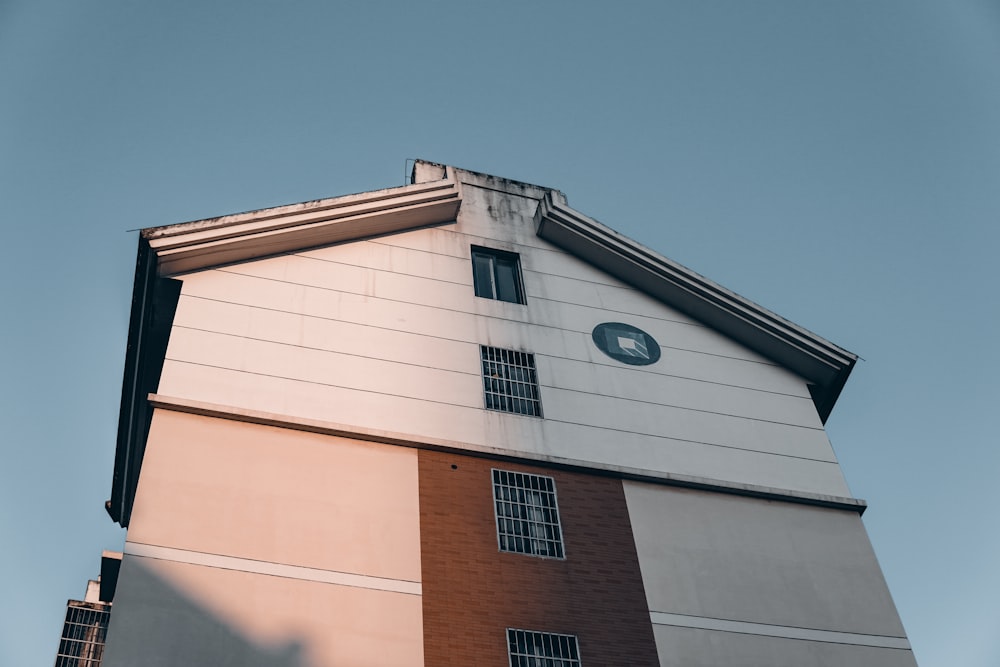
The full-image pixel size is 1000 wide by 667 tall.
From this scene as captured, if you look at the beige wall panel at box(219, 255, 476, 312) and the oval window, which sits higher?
the beige wall panel at box(219, 255, 476, 312)

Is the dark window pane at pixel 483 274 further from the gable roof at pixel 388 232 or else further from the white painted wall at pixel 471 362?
the gable roof at pixel 388 232

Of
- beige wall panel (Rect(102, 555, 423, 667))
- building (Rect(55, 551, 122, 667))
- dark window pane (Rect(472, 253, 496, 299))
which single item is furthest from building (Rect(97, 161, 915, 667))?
building (Rect(55, 551, 122, 667))

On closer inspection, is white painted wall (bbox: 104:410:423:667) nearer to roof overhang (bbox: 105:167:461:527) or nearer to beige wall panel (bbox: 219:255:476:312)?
roof overhang (bbox: 105:167:461:527)

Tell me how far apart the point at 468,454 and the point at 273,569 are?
196 inches

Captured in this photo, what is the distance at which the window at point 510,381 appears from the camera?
79.8 feet

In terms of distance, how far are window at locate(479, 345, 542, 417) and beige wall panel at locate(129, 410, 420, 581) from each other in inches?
113

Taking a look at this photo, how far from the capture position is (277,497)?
20.8 metres

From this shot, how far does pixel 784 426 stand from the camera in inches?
1043

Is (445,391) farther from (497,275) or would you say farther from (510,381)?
(497,275)

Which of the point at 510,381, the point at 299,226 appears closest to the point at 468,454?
the point at 510,381

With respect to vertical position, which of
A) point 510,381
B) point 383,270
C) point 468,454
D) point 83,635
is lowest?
point 83,635

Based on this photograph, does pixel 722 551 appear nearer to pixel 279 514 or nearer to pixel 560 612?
pixel 560 612

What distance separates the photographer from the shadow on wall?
17906 mm

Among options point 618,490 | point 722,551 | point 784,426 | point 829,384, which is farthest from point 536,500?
point 829,384
